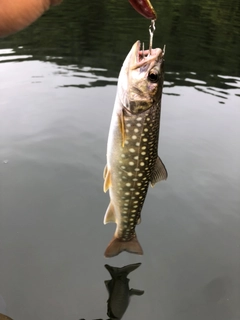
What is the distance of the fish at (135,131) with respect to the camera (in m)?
2.54

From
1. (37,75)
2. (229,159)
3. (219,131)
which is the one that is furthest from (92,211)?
(37,75)

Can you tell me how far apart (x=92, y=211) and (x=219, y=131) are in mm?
3471

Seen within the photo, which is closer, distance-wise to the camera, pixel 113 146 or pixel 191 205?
pixel 113 146

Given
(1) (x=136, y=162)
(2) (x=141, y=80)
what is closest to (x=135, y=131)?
(1) (x=136, y=162)

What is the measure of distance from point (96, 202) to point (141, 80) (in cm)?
282

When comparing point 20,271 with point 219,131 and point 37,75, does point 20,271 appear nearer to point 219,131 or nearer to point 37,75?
point 219,131

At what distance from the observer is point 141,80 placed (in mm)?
2539

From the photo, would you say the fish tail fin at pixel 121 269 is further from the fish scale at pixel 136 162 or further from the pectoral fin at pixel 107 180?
the pectoral fin at pixel 107 180

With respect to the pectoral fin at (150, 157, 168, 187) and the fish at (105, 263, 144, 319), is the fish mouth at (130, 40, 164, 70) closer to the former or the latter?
the pectoral fin at (150, 157, 168, 187)

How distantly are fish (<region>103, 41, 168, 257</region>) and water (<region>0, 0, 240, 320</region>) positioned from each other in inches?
59.1

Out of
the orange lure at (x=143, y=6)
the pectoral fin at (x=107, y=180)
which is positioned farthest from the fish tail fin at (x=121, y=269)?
the orange lure at (x=143, y=6)

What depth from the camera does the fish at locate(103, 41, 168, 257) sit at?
2535 mm

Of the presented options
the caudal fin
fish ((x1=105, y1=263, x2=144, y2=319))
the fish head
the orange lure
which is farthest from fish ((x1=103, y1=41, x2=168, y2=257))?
fish ((x1=105, y1=263, x2=144, y2=319))

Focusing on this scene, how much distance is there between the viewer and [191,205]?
5.05 meters
